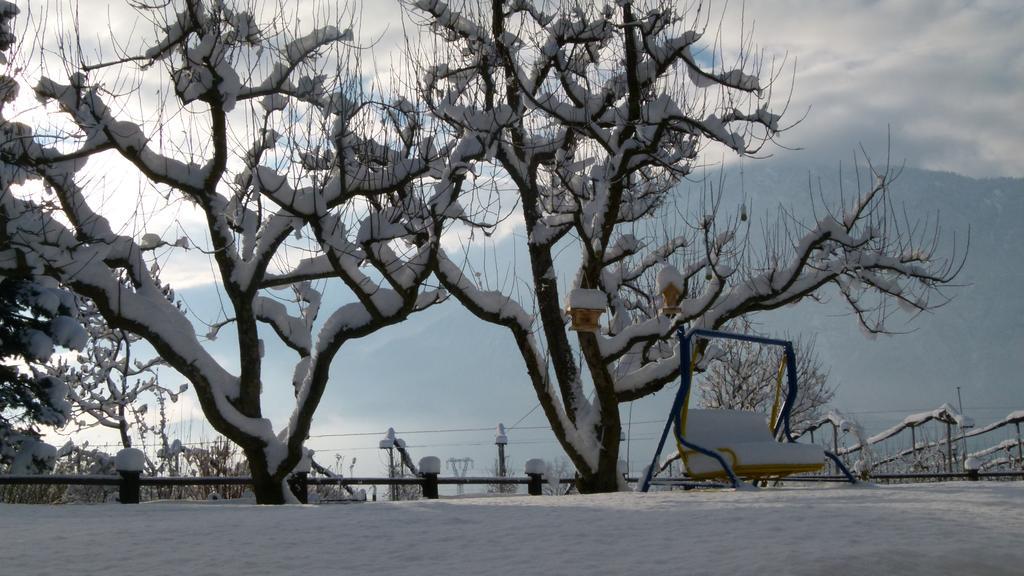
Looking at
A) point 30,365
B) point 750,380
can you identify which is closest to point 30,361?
point 30,365

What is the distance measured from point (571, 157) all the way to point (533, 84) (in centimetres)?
167

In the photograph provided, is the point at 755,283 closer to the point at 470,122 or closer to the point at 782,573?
the point at 470,122

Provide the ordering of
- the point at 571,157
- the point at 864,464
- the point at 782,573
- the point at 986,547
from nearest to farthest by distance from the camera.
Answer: the point at 782,573 → the point at 986,547 → the point at 571,157 → the point at 864,464

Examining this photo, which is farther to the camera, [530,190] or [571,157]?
[571,157]

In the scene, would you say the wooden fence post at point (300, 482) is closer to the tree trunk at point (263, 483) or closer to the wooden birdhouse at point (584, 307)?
the tree trunk at point (263, 483)

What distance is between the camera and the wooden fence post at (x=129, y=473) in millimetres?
8492

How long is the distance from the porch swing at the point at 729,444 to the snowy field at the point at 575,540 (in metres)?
2.08

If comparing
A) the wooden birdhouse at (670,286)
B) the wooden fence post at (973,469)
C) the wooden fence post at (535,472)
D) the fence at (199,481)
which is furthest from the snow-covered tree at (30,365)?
the wooden fence post at (973,469)

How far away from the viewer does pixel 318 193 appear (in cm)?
848

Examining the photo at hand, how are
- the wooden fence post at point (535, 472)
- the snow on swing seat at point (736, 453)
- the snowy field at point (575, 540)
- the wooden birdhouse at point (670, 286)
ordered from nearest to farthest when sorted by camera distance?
1. the snowy field at point (575, 540)
2. the snow on swing seat at point (736, 453)
3. the wooden birdhouse at point (670, 286)
4. the wooden fence post at point (535, 472)

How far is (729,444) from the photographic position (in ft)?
25.3

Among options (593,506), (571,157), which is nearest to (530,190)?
(571,157)

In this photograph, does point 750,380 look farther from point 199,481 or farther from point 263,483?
point 199,481

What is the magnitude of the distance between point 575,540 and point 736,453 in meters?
4.07
